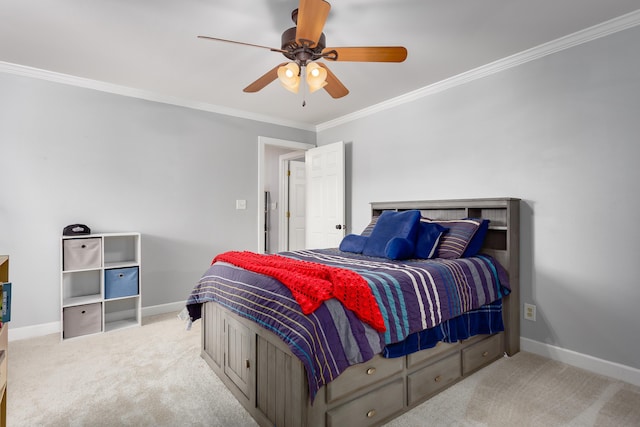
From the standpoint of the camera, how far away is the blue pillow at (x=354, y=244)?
284 centimetres

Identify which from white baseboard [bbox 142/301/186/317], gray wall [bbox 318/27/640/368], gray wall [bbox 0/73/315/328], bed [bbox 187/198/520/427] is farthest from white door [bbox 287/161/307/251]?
bed [bbox 187/198/520/427]

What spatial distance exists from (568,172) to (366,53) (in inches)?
68.6

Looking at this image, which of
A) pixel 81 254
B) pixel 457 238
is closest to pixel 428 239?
pixel 457 238

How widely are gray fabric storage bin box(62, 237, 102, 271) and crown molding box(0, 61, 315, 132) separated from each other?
1489mm

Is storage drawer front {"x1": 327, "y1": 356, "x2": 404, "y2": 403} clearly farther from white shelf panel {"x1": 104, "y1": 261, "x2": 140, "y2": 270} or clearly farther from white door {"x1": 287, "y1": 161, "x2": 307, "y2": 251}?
white door {"x1": 287, "y1": 161, "x2": 307, "y2": 251}

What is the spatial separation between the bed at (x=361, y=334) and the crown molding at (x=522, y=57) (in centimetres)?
117

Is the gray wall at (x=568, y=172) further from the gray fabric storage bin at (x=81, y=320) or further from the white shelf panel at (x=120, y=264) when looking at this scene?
the gray fabric storage bin at (x=81, y=320)

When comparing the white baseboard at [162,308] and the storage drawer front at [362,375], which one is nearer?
the storage drawer front at [362,375]

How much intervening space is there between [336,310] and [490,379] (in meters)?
1.39

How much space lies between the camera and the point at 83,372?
2273mm

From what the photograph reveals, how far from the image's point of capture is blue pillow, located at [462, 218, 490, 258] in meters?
2.53

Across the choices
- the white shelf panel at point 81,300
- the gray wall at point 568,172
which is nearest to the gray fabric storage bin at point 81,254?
the white shelf panel at point 81,300

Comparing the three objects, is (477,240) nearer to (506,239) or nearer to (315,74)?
(506,239)

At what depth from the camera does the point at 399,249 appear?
2428 millimetres
